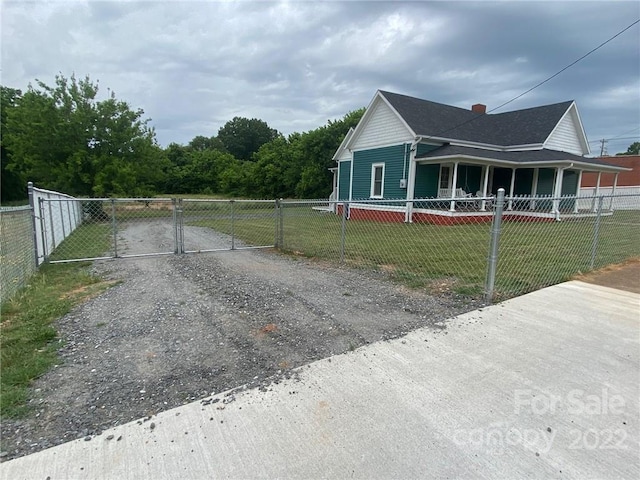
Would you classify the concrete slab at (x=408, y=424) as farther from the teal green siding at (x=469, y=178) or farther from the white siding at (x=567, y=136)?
the white siding at (x=567, y=136)

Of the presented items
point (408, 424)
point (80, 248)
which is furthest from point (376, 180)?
point (408, 424)

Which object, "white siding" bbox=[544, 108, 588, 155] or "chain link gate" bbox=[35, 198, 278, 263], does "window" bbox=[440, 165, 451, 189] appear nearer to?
"white siding" bbox=[544, 108, 588, 155]

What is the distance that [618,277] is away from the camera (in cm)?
557

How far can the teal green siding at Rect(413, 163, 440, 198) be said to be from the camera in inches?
607

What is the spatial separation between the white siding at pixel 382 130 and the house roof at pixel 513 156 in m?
1.54

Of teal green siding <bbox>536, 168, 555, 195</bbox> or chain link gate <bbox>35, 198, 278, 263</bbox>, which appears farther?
teal green siding <bbox>536, 168, 555, 195</bbox>

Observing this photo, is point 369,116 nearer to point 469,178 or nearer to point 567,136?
point 469,178

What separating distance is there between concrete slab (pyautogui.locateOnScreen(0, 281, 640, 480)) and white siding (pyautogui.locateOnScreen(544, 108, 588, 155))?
17502 millimetres

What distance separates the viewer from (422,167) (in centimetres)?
1541

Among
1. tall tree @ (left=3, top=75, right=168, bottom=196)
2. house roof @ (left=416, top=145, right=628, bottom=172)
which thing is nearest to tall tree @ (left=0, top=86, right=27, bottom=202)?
tall tree @ (left=3, top=75, right=168, bottom=196)

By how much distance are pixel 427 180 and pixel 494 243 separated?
12120mm

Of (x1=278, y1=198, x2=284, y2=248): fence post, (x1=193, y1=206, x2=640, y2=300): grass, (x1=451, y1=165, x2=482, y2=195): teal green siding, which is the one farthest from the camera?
(x1=451, y1=165, x2=482, y2=195): teal green siding

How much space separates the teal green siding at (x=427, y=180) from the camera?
15406 mm

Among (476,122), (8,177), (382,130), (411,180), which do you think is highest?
(476,122)
